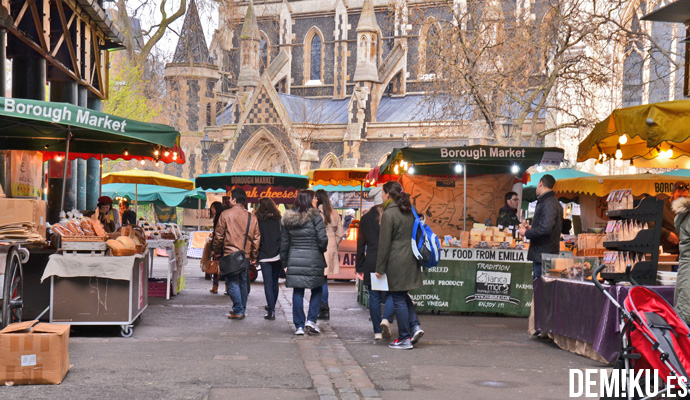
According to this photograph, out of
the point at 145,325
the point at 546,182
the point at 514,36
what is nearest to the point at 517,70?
the point at 514,36

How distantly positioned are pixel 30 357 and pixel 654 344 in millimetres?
4805

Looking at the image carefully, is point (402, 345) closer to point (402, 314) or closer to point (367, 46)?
point (402, 314)

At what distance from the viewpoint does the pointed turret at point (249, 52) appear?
5131cm

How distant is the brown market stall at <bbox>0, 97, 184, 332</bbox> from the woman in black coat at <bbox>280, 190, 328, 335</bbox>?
1739 mm

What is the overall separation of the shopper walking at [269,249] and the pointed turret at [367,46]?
118 ft

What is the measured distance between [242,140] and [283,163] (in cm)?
247

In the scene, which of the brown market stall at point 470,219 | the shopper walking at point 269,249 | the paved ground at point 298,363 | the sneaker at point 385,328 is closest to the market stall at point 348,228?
the brown market stall at point 470,219

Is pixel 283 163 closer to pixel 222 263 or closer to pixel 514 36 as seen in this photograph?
pixel 514 36

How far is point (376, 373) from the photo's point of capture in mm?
8633

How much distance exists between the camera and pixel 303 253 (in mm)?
11242

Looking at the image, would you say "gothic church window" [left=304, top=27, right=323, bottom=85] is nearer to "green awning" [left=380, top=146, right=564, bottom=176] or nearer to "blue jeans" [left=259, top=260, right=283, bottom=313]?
"green awning" [left=380, top=146, right=564, bottom=176]

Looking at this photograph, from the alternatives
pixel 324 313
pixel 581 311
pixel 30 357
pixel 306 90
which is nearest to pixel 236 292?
pixel 324 313

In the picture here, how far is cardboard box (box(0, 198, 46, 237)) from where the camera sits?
9.73m

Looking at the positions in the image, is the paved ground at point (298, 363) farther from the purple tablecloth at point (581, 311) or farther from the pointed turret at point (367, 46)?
the pointed turret at point (367, 46)
